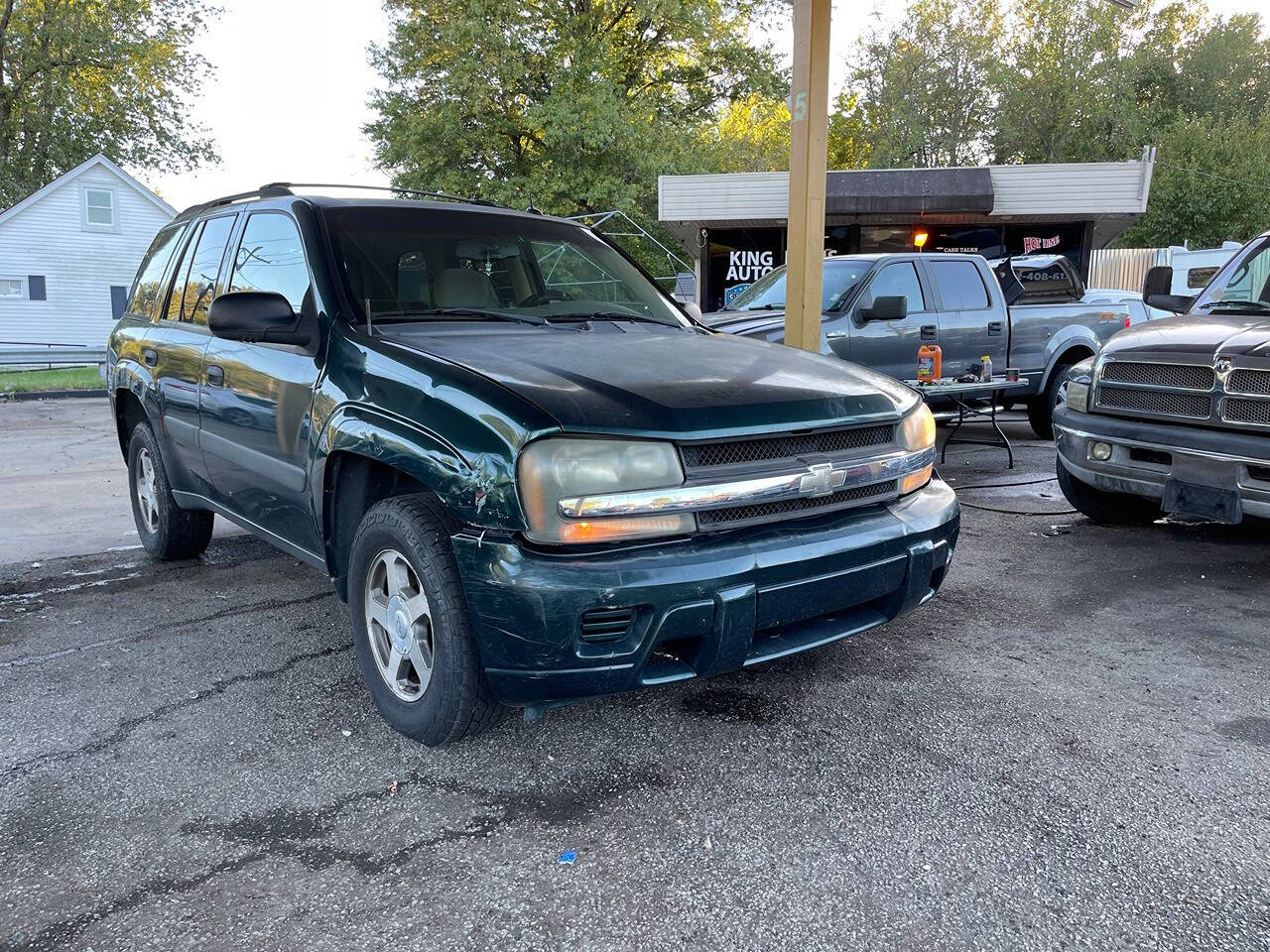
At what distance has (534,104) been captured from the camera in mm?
26672

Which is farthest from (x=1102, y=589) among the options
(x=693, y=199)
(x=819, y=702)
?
(x=693, y=199)

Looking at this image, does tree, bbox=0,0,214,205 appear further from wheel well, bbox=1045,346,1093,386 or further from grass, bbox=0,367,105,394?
wheel well, bbox=1045,346,1093,386

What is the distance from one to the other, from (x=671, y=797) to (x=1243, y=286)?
504 centimetres

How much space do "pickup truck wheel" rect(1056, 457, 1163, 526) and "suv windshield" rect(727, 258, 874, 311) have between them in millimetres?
3124

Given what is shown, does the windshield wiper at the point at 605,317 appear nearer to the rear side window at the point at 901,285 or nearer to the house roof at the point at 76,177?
the rear side window at the point at 901,285

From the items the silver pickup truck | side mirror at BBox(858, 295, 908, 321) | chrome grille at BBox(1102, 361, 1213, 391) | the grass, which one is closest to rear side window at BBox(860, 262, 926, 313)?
the silver pickup truck

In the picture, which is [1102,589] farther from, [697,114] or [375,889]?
[697,114]

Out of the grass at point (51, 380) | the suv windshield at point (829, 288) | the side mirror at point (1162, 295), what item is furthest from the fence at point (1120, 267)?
the grass at point (51, 380)

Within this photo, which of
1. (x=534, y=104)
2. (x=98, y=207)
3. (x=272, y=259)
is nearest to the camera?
(x=272, y=259)

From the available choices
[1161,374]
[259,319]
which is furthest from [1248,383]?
[259,319]

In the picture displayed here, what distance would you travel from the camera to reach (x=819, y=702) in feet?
10.7

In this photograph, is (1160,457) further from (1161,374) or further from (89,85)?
(89,85)

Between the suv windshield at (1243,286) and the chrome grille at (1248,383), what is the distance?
101cm

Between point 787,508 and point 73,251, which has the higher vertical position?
point 73,251
